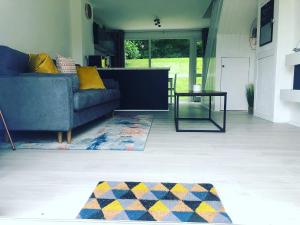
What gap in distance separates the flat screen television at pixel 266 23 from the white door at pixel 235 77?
42.2 inches

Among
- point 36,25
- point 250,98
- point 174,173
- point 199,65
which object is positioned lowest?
point 174,173

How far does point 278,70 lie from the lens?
3.54 m

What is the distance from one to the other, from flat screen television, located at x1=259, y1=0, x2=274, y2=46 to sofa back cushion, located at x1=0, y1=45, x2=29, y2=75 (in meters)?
3.29

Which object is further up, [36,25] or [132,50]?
[132,50]

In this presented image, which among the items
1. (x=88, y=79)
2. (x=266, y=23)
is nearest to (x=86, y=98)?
(x=88, y=79)

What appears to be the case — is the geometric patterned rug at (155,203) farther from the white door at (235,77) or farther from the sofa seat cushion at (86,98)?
the white door at (235,77)

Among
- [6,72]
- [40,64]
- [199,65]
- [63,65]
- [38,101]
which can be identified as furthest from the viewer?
[199,65]

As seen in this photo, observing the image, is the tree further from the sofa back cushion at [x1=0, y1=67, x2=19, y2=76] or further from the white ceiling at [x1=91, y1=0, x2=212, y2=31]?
the sofa back cushion at [x1=0, y1=67, x2=19, y2=76]

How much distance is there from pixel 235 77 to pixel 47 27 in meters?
3.61

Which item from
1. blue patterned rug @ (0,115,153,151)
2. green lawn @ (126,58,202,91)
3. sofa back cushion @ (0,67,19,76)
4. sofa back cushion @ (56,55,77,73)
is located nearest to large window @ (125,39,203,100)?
green lawn @ (126,58,202,91)

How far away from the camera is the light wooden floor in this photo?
1.11 m

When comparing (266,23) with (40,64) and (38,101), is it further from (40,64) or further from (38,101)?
(38,101)

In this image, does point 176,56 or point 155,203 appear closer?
point 155,203

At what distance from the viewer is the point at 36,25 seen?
3.53 m
